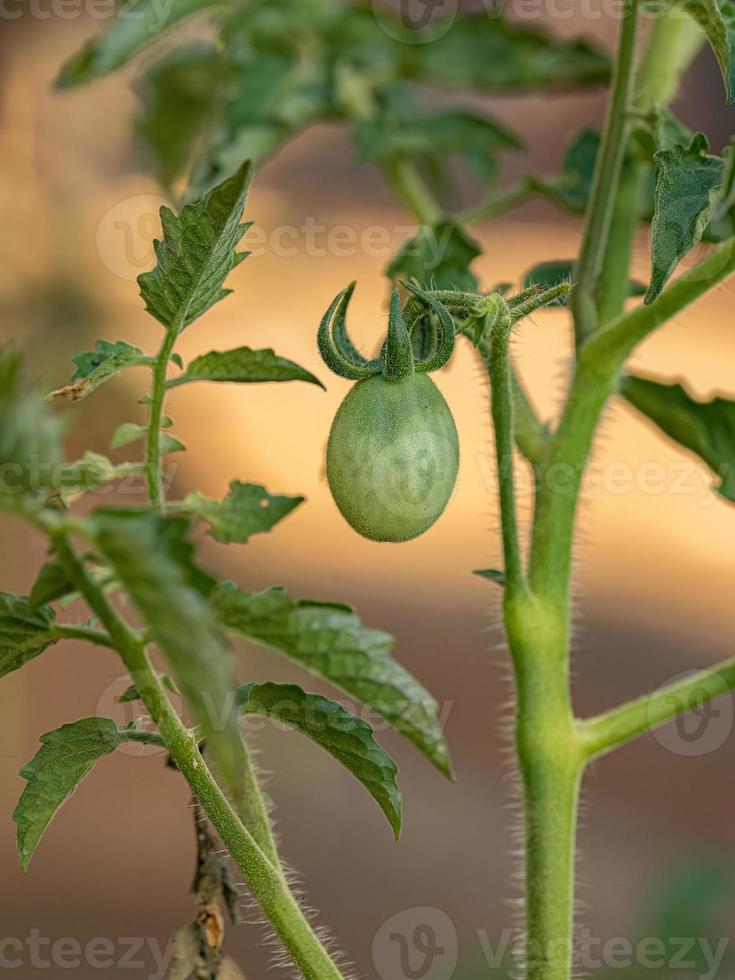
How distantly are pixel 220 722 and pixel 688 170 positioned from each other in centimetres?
40

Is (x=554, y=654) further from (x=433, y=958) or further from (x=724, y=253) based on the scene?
(x=433, y=958)

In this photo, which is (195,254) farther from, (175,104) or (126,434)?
(175,104)

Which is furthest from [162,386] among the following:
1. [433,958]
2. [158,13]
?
[433,958]

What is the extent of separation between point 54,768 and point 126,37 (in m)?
0.69

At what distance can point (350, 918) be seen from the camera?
2428 millimetres

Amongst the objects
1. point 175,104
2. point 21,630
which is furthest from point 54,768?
point 175,104

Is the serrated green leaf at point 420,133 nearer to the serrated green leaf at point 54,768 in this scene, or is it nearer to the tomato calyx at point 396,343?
the tomato calyx at point 396,343

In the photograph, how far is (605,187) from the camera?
→ 81cm

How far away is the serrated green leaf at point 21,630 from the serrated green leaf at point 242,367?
0.15m

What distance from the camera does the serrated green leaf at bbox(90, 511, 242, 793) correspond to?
379mm

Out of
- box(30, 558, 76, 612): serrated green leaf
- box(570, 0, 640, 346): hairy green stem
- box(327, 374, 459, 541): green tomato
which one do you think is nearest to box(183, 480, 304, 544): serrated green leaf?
box(327, 374, 459, 541): green tomato

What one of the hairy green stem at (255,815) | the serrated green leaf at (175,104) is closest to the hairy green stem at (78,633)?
the hairy green stem at (255,815)

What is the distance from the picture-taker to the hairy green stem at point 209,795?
1.67ft

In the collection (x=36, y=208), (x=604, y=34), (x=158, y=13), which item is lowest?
(x=158, y=13)
